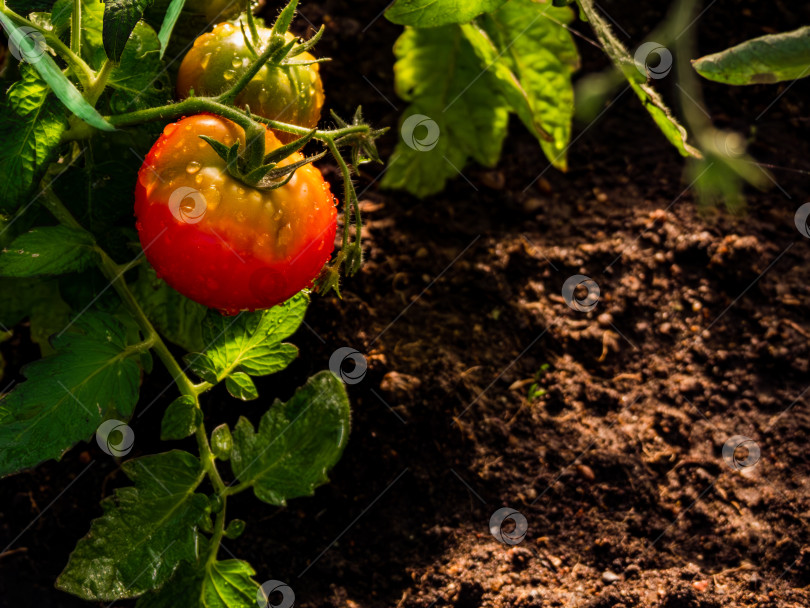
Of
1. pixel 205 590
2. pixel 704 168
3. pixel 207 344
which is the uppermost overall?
pixel 207 344

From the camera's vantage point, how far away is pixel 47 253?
1.01 metres

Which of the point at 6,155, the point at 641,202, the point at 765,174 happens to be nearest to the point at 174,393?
the point at 6,155

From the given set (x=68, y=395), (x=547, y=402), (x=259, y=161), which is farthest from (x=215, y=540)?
(x=547, y=402)

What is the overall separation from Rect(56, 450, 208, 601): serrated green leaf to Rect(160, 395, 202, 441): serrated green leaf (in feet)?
0.12

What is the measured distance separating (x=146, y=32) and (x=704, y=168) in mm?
1122

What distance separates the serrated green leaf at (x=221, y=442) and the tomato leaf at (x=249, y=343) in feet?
0.17

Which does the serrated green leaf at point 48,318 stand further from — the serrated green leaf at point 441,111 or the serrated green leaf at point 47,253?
the serrated green leaf at point 441,111

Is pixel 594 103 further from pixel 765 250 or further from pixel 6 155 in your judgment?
pixel 6 155

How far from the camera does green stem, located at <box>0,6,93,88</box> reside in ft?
2.96

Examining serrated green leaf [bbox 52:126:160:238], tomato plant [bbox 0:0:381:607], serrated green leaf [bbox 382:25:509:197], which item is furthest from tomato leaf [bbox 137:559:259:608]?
serrated green leaf [bbox 382:25:509:197]

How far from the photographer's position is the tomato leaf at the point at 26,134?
96cm

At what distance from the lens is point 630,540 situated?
1.24 m

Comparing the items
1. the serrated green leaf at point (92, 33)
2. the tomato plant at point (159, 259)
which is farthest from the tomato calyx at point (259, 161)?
the serrated green leaf at point (92, 33)

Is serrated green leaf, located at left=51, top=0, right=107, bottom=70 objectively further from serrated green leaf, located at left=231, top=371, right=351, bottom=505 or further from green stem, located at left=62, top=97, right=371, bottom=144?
serrated green leaf, located at left=231, top=371, right=351, bottom=505
